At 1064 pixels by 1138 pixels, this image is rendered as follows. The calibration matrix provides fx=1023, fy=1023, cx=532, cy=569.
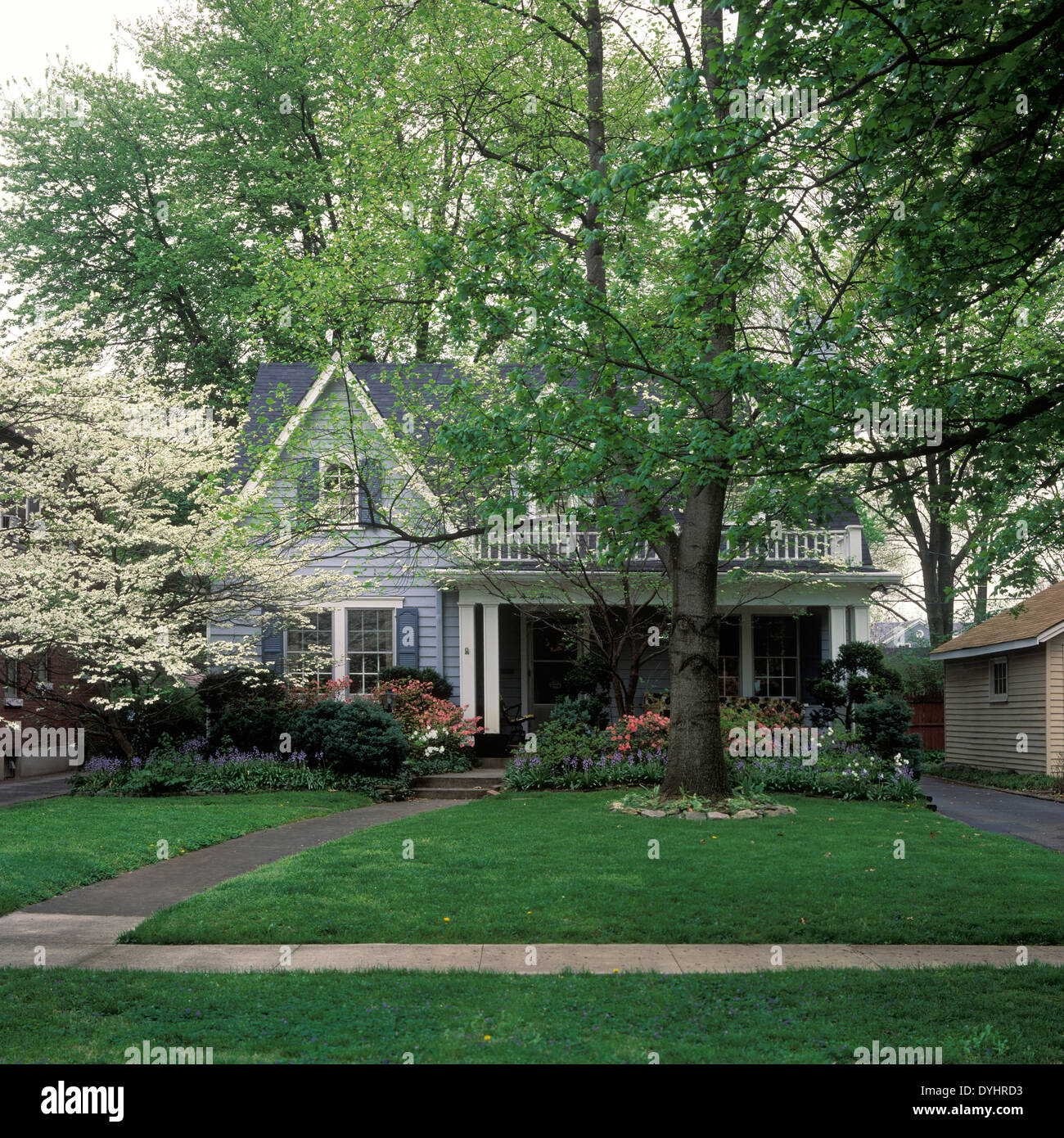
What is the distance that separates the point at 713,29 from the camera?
1115cm

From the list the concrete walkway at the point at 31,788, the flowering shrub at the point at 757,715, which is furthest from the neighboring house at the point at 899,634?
the concrete walkway at the point at 31,788

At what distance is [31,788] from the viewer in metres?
18.7

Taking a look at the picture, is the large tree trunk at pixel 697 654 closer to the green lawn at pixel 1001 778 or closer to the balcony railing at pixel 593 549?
the balcony railing at pixel 593 549

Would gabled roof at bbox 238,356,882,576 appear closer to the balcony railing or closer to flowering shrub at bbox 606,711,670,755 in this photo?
the balcony railing

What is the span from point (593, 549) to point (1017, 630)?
10.3 meters

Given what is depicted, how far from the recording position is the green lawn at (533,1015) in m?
4.84

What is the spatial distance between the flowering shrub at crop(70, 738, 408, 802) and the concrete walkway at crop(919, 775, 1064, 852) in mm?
8671

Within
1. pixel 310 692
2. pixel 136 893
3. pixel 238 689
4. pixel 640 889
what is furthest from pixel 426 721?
pixel 640 889

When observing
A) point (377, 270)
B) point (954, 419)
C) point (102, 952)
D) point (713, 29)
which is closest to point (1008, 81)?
point (954, 419)

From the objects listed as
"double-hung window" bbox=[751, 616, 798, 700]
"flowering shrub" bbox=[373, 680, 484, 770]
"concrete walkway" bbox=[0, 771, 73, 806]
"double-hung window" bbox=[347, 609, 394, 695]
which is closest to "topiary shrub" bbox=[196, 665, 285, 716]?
"flowering shrub" bbox=[373, 680, 484, 770]

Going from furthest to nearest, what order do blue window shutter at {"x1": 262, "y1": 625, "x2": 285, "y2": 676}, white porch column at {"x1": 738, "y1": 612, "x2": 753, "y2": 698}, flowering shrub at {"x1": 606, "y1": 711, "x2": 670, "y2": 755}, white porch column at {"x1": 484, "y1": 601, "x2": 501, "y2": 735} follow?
1. white porch column at {"x1": 738, "y1": 612, "x2": 753, "y2": 698}
2. white porch column at {"x1": 484, "y1": 601, "x2": 501, "y2": 735}
3. blue window shutter at {"x1": 262, "y1": 625, "x2": 285, "y2": 676}
4. flowering shrub at {"x1": 606, "y1": 711, "x2": 670, "y2": 755}

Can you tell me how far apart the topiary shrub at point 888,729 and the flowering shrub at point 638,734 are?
11.5 ft

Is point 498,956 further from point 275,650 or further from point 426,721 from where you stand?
point 275,650

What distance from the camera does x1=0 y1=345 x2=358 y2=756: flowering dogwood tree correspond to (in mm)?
14859
